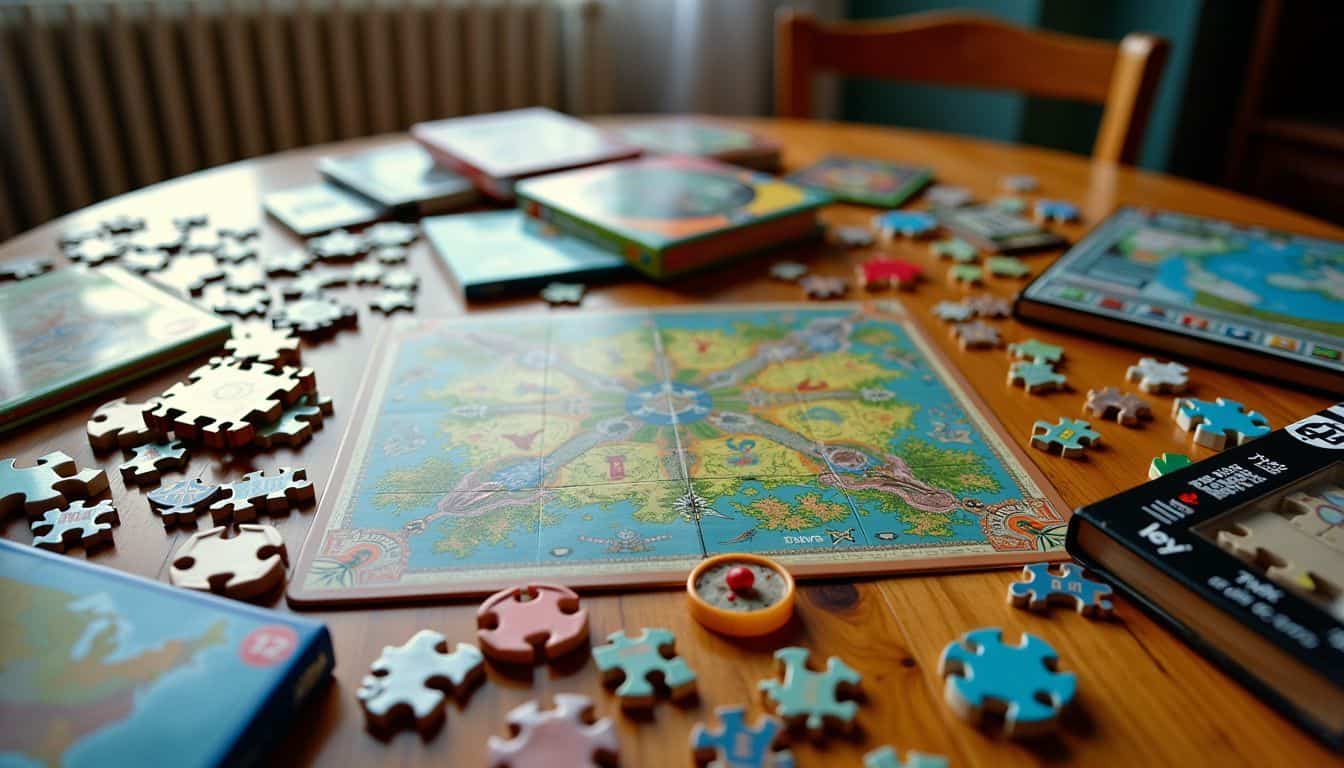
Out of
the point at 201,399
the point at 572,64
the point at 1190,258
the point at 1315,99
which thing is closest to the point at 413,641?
the point at 201,399

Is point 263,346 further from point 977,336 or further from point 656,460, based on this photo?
point 977,336

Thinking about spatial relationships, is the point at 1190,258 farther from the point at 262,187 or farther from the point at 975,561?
the point at 262,187

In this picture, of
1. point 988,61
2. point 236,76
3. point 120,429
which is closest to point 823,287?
point 120,429

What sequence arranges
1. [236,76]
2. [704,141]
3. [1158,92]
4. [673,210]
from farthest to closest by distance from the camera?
1. [1158,92]
2. [236,76]
3. [704,141]
4. [673,210]

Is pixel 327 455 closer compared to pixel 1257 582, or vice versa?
pixel 1257 582

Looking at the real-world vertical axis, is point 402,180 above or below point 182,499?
above

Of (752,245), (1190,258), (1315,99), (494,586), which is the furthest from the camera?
(1315,99)
